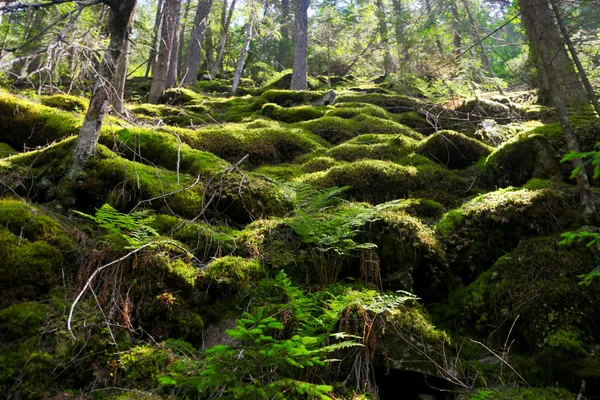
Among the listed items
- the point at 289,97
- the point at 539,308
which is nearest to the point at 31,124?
the point at 289,97

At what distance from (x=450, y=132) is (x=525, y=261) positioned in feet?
11.4

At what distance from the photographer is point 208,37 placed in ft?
78.4

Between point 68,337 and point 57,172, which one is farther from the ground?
point 57,172

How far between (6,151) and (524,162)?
7.64 meters

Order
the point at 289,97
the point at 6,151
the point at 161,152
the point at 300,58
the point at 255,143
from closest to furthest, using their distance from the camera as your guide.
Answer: the point at 6,151 < the point at 161,152 < the point at 255,143 < the point at 289,97 < the point at 300,58

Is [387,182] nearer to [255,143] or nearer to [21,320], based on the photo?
[255,143]

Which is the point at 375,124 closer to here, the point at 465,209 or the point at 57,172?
the point at 465,209

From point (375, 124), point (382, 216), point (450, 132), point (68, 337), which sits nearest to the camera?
point (68, 337)

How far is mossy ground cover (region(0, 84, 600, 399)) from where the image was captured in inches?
113

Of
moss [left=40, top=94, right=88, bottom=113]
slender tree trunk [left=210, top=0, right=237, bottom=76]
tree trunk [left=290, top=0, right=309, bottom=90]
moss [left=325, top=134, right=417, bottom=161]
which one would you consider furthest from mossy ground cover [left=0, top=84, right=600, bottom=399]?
slender tree trunk [left=210, top=0, right=237, bottom=76]

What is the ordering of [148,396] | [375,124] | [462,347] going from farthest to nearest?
1. [375,124]
2. [462,347]
3. [148,396]

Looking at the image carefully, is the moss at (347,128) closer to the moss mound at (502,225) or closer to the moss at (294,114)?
the moss at (294,114)

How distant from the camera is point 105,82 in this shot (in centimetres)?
431

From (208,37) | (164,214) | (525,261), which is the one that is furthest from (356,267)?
(208,37)
